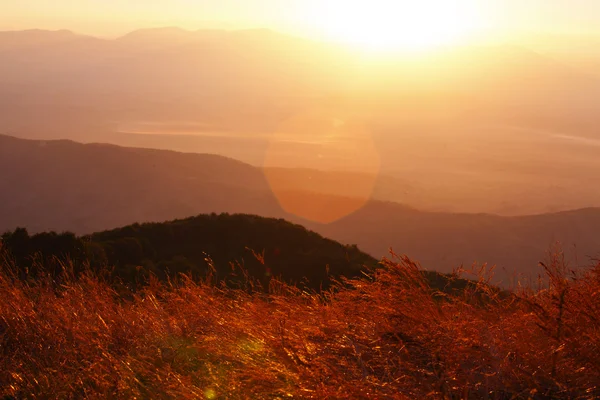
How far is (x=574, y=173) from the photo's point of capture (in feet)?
562

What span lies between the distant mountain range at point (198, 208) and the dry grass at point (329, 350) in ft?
172

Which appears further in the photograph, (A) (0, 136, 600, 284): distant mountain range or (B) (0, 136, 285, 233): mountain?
(B) (0, 136, 285, 233): mountain

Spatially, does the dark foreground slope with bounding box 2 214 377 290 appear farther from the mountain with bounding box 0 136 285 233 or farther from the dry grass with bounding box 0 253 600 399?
the mountain with bounding box 0 136 285 233

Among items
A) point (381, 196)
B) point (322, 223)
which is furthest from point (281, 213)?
point (381, 196)

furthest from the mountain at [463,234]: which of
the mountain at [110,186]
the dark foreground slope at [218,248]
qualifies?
the dark foreground slope at [218,248]

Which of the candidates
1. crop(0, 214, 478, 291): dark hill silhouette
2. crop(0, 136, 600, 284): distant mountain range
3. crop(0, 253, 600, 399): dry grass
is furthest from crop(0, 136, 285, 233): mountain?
crop(0, 253, 600, 399): dry grass

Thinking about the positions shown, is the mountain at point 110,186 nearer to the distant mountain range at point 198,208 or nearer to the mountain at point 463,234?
the distant mountain range at point 198,208

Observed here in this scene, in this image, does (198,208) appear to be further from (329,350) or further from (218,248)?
(329,350)

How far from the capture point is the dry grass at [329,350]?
2.82 metres

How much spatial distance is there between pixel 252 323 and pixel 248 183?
376 ft

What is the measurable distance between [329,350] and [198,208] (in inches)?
3532

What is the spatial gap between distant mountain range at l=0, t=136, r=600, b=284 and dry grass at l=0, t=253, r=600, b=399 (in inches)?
2070

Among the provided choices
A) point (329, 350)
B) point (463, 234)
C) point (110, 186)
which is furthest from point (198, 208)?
point (329, 350)

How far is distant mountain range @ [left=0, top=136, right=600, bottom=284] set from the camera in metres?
73.3
